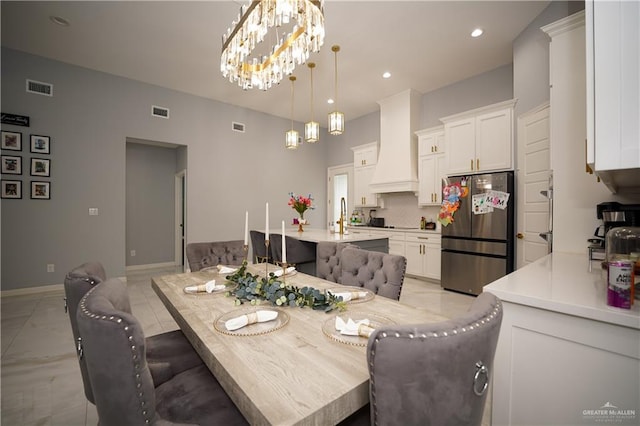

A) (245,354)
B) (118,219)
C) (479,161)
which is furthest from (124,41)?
(479,161)

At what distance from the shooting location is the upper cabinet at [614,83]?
0.93 meters

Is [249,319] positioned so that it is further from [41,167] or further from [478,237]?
[41,167]

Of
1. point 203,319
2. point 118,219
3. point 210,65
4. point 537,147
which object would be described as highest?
point 210,65

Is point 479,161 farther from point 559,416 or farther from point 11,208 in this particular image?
point 11,208

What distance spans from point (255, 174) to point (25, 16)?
3797 mm

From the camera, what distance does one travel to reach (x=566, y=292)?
1.12 meters

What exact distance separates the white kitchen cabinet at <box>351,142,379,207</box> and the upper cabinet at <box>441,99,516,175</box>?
181 centimetres

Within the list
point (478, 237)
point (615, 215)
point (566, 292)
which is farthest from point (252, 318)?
point (478, 237)

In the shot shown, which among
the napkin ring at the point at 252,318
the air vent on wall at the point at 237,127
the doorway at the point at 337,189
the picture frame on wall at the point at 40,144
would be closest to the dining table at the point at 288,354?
the napkin ring at the point at 252,318

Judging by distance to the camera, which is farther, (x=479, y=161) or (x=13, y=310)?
(x=479, y=161)

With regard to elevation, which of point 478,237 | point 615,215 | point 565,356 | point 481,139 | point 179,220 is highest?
point 481,139

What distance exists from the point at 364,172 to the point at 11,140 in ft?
19.0

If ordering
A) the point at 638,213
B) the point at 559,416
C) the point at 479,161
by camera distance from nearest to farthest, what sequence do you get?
the point at 559,416 < the point at 638,213 < the point at 479,161

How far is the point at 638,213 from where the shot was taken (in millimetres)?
1632
